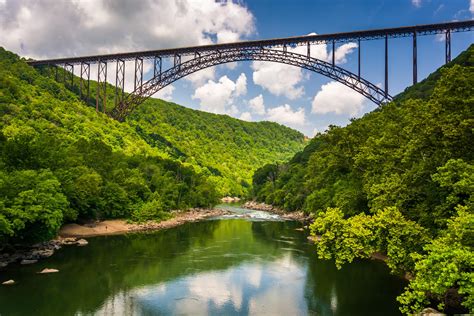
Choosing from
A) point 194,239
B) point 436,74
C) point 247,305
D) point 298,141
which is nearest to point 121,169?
point 194,239

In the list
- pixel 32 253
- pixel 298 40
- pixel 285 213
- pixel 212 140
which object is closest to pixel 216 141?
A: pixel 212 140

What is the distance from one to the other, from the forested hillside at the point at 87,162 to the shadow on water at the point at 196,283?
3633 mm

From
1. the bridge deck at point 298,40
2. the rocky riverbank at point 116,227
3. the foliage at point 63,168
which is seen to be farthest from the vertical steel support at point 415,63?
the foliage at point 63,168

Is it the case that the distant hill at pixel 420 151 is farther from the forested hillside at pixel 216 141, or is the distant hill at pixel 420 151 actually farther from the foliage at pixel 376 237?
the forested hillside at pixel 216 141

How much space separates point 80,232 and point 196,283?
60.3 ft

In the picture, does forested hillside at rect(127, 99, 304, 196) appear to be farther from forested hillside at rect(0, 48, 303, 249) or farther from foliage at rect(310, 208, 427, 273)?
foliage at rect(310, 208, 427, 273)

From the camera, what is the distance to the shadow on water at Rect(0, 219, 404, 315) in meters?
17.3

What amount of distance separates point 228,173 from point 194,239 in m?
71.4

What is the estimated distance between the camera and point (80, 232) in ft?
116

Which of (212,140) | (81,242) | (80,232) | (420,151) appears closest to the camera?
(420,151)

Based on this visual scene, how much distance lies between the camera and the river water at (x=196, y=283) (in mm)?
17250

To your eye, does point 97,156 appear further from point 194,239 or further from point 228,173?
point 228,173

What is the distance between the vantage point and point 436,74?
4828cm

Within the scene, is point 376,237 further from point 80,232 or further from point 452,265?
point 80,232
